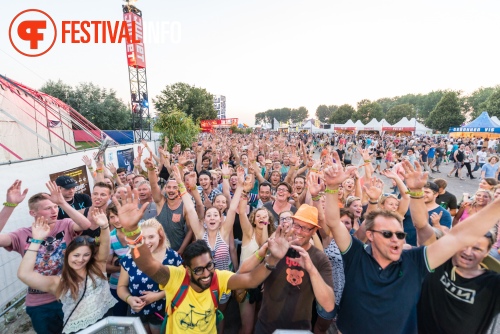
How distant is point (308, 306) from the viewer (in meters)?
2.21

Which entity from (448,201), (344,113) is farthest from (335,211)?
(344,113)

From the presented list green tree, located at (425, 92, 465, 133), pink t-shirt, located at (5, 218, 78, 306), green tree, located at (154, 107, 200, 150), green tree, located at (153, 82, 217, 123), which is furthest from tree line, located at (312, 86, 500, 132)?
pink t-shirt, located at (5, 218, 78, 306)

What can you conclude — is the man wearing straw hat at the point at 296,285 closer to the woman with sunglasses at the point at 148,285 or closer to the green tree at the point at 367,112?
the woman with sunglasses at the point at 148,285

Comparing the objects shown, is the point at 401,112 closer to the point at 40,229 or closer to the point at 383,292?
the point at 383,292

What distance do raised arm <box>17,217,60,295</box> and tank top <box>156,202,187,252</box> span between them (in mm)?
1484

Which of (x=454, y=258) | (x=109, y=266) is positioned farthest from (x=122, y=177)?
(x=454, y=258)

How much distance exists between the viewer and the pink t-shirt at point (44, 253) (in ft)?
8.27

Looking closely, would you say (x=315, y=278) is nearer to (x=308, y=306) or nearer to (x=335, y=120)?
(x=308, y=306)

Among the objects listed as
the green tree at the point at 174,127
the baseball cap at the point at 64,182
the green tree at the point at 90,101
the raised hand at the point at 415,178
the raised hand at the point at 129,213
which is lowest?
the baseball cap at the point at 64,182

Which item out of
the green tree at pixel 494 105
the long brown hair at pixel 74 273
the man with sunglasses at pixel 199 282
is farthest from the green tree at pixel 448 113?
the long brown hair at pixel 74 273

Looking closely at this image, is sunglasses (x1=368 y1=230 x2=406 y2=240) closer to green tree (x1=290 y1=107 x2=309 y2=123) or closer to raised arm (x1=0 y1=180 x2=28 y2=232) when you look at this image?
raised arm (x1=0 y1=180 x2=28 y2=232)

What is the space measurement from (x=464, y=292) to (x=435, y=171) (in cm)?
1626

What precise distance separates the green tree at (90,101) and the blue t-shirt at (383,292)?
109 feet

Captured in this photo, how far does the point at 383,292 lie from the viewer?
1.80 metres
